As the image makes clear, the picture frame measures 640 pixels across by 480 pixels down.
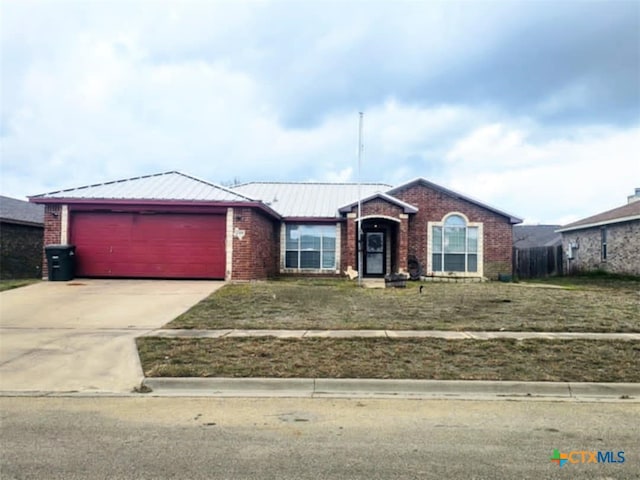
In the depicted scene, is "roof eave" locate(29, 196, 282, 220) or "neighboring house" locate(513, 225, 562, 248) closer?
"roof eave" locate(29, 196, 282, 220)

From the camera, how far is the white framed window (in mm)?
21297

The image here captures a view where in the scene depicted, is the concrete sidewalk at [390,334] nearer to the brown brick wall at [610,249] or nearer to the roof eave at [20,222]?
the brown brick wall at [610,249]

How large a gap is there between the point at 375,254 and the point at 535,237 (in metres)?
21.2

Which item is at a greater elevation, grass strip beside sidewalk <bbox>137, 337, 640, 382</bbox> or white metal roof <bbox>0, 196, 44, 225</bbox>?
white metal roof <bbox>0, 196, 44, 225</bbox>

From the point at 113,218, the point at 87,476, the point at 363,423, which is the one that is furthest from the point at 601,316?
the point at 113,218

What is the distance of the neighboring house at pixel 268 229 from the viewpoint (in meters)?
16.8

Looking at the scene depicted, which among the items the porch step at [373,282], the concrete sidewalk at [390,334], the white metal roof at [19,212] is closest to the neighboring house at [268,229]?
the porch step at [373,282]

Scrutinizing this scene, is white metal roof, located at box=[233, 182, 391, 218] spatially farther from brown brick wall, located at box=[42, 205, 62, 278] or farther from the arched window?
brown brick wall, located at box=[42, 205, 62, 278]

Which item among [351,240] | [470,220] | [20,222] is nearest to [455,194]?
[470,220]

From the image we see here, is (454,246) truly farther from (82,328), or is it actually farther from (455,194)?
(82,328)

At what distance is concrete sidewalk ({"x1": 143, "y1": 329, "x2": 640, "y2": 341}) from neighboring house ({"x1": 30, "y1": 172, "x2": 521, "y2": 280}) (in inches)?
288

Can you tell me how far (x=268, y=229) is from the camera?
64.8 ft

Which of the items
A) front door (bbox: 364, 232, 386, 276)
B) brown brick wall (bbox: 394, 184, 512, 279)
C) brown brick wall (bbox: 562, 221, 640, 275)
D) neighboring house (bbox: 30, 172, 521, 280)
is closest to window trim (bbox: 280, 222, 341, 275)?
neighboring house (bbox: 30, 172, 521, 280)

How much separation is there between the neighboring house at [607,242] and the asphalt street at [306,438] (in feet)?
63.6
